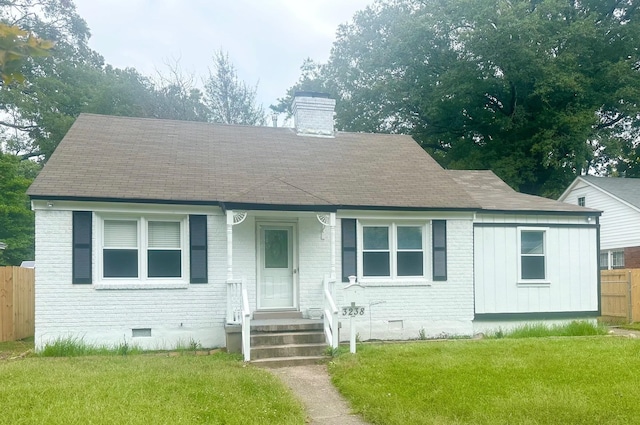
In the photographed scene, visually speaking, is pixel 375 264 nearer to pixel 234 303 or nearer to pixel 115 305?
pixel 234 303

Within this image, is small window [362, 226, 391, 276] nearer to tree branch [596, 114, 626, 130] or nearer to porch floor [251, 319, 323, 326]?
porch floor [251, 319, 323, 326]

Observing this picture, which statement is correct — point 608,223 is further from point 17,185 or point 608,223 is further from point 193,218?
point 17,185

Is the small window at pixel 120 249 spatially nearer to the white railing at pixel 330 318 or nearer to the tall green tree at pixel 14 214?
the white railing at pixel 330 318

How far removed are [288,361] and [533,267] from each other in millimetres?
7032

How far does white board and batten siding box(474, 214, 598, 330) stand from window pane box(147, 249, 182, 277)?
22.8 feet

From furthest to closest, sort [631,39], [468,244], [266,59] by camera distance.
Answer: [266,59]
[631,39]
[468,244]

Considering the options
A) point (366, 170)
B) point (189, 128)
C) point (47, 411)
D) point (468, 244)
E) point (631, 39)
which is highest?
point (631, 39)

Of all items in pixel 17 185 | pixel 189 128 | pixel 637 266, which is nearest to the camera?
pixel 189 128

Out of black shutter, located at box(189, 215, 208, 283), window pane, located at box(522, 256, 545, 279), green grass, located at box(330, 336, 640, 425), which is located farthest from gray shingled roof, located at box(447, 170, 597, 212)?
black shutter, located at box(189, 215, 208, 283)

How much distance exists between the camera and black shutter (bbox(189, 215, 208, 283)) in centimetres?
1102

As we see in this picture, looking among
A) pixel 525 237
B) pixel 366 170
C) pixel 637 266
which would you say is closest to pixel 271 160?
pixel 366 170

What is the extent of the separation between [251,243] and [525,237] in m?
6.81

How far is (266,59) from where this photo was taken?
31.5m

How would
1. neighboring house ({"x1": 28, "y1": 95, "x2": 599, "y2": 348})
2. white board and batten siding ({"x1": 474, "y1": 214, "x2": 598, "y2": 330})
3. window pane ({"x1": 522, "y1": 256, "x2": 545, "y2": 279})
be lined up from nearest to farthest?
neighboring house ({"x1": 28, "y1": 95, "x2": 599, "y2": 348}) → white board and batten siding ({"x1": 474, "y1": 214, "x2": 598, "y2": 330}) → window pane ({"x1": 522, "y1": 256, "x2": 545, "y2": 279})
